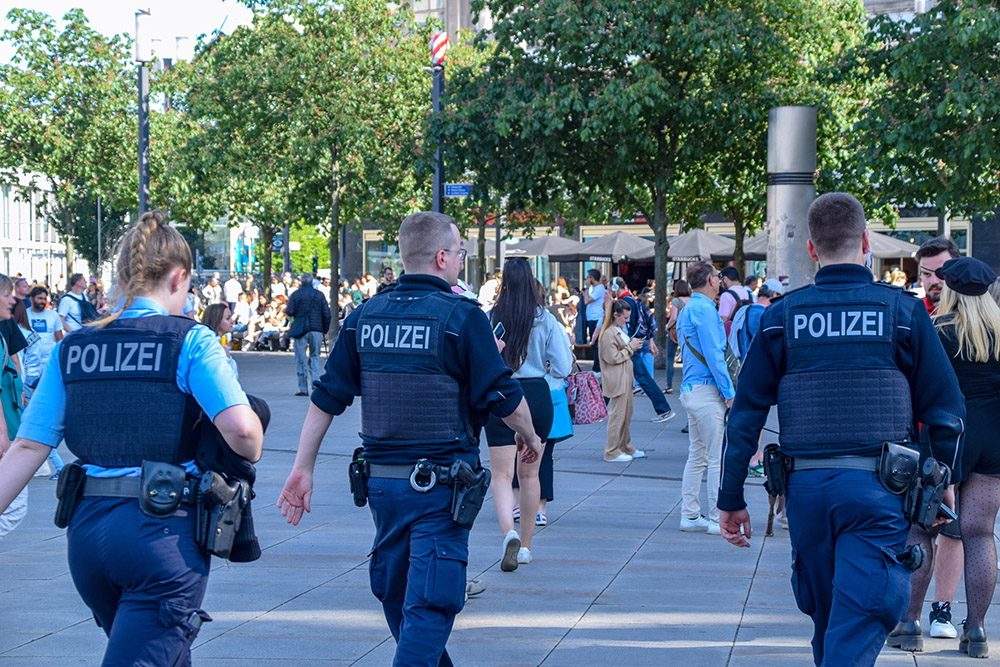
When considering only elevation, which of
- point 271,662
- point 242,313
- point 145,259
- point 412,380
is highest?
point 145,259

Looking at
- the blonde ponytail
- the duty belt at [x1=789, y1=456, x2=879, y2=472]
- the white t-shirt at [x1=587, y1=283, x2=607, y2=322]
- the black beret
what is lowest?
the white t-shirt at [x1=587, y1=283, x2=607, y2=322]

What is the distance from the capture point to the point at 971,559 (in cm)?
548

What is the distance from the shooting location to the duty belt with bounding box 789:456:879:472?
12.7 feet

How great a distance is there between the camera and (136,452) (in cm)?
336

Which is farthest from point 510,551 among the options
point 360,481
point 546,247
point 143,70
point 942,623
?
point 546,247

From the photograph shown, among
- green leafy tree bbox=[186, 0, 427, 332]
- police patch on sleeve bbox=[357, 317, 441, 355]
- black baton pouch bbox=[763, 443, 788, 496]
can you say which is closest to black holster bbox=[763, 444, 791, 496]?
black baton pouch bbox=[763, 443, 788, 496]

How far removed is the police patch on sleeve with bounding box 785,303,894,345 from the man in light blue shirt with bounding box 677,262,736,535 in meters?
4.40

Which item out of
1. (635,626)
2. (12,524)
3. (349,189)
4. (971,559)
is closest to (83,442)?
(12,524)

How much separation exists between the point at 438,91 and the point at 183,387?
18.2 meters

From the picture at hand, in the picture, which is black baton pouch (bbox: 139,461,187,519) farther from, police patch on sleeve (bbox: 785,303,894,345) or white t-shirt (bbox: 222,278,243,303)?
white t-shirt (bbox: 222,278,243,303)

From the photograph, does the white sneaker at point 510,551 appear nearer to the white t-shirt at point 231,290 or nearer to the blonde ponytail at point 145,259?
the blonde ponytail at point 145,259

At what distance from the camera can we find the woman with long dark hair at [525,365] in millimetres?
7242

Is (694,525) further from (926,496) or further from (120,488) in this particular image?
(120,488)

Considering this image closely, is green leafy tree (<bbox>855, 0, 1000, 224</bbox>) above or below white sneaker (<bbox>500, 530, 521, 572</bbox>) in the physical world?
above
